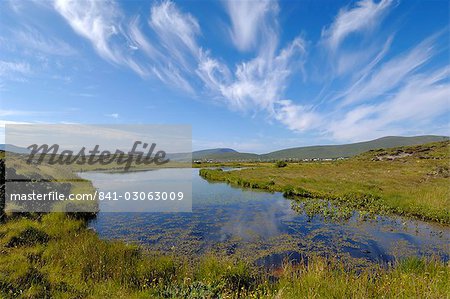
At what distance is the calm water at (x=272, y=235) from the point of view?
13.3 meters

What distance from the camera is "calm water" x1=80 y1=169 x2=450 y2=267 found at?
1332 centimetres

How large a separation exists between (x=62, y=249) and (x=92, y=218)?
384 inches

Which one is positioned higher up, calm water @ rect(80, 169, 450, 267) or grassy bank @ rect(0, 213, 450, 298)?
grassy bank @ rect(0, 213, 450, 298)

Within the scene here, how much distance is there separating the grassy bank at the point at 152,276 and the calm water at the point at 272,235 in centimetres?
264

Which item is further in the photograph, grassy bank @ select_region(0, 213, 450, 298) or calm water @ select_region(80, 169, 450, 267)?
calm water @ select_region(80, 169, 450, 267)

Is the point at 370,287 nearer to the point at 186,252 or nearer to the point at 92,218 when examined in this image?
the point at 186,252

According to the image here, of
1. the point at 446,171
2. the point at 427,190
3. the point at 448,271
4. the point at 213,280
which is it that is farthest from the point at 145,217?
the point at 446,171

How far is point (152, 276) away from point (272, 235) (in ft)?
30.5

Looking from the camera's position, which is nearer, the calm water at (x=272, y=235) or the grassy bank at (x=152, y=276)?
the grassy bank at (x=152, y=276)

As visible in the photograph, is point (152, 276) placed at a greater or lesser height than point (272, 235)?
greater

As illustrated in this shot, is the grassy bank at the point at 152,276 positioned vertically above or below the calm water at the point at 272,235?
above

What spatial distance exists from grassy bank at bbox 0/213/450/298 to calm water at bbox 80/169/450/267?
2.64 m

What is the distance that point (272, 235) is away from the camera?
641 inches

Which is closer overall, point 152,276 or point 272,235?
point 152,276
